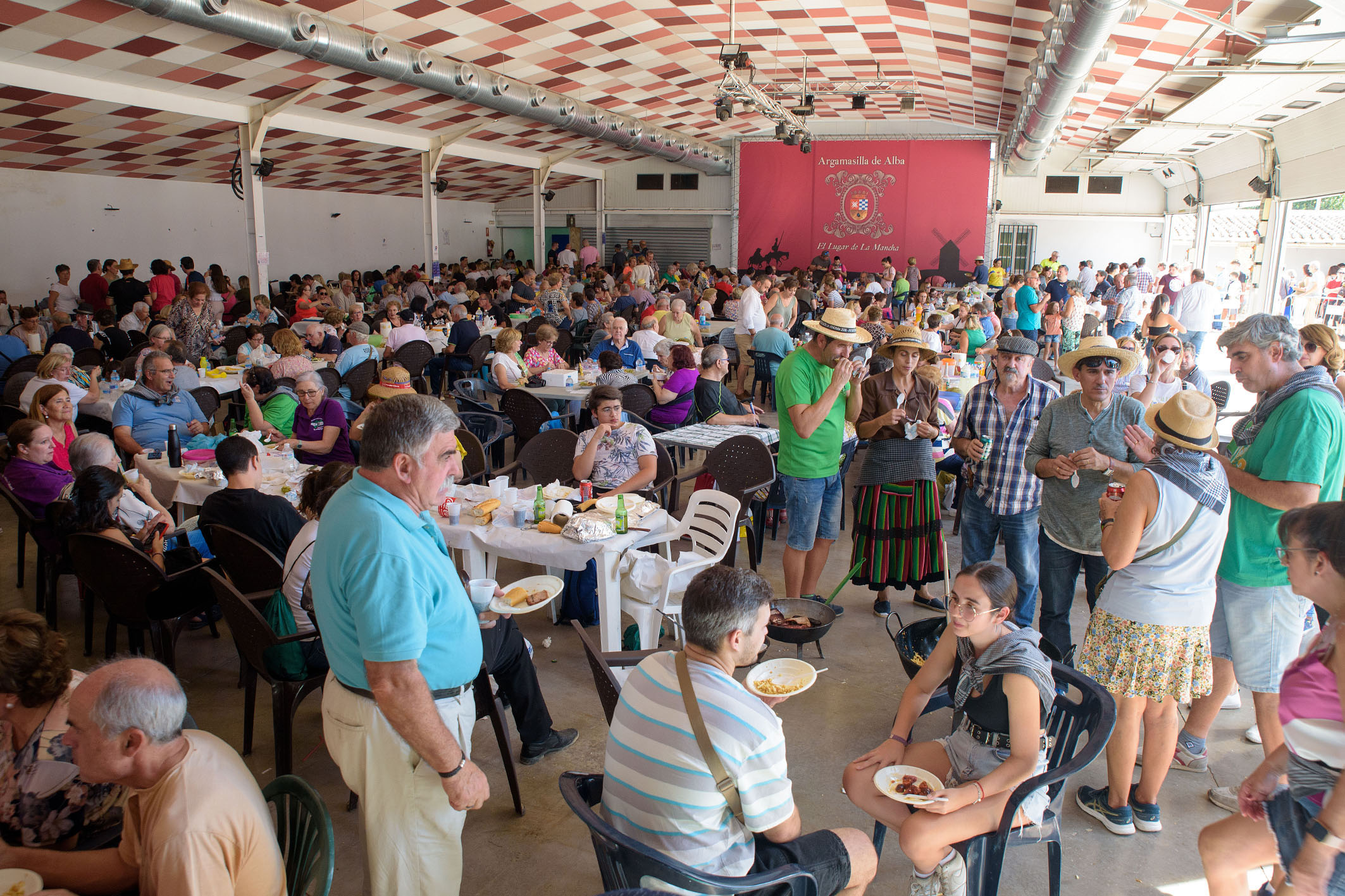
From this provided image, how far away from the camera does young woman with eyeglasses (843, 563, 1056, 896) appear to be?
7.52 feet

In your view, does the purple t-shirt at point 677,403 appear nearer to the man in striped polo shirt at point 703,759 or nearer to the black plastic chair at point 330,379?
the black plastic chair at point 330,379

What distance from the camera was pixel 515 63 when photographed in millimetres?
11227

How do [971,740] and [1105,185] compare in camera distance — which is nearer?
[971,740]

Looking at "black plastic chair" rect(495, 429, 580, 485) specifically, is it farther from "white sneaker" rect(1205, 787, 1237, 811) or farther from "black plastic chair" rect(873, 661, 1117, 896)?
"white sneaker" rect(1205, 787, 1237, 811)

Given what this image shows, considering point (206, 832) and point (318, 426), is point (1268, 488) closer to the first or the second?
point (206, 832)

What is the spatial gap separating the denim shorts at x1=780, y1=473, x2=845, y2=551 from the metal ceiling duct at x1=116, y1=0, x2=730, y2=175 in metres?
5.68

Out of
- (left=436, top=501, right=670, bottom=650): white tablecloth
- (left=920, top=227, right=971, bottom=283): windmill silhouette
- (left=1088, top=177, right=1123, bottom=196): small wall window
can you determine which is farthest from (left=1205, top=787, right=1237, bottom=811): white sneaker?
(left=1088, top=177, right=1123, bottom=196): small wall window

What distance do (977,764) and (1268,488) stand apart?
1.32 meters

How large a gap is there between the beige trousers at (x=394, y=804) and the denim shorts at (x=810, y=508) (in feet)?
7.66

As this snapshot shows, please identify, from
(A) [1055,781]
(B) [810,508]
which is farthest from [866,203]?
(A) [1055,781]

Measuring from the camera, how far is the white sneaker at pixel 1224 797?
299 cm

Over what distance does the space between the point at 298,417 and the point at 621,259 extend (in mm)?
15551

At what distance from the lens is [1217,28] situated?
686 centimetres

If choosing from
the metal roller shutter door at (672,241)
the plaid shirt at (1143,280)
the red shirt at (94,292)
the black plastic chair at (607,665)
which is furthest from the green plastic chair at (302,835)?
the metal roller shutter door at (672,241)
